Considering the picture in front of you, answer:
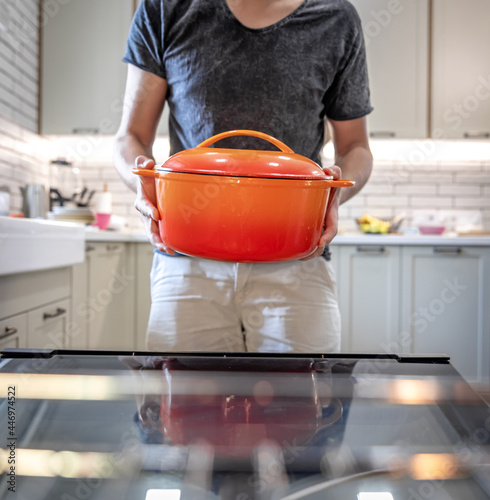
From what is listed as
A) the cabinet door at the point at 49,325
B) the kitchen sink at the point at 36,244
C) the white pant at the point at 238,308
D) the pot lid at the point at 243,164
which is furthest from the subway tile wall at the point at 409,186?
the pot lid at the point at 243,164

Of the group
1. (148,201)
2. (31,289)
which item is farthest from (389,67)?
(148,201)

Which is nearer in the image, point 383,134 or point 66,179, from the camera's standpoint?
point 383,134

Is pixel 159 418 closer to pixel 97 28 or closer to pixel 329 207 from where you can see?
pixel 329 207

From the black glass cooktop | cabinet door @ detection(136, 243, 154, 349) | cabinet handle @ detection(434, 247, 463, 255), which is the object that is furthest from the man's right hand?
cabinet handle @ detection(434, 247, 463, 255)

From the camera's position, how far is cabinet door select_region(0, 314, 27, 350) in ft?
3.83

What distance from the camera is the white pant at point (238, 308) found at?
Answer: 798 millimetres

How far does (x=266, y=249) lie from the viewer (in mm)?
539

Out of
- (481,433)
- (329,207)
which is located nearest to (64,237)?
(329,207)

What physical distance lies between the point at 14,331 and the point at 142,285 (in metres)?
1.32

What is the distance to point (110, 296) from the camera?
2342 mm

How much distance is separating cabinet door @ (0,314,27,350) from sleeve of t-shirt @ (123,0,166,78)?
0.70 meters

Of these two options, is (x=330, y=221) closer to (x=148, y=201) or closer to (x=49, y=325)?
(x=148, y=201)

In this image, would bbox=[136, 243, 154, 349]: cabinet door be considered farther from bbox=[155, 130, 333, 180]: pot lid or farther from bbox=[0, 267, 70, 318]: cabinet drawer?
bbox=[155, 130, 333, 180]: pot lid

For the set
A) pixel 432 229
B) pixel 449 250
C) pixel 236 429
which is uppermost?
pixel 432 229
